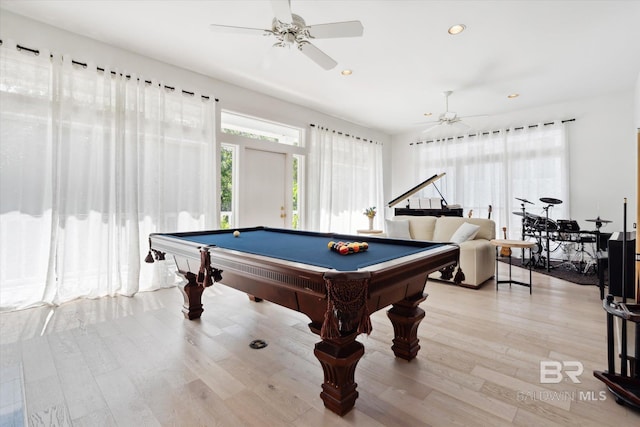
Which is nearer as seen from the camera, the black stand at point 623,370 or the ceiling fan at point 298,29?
the black stand at point 623,370

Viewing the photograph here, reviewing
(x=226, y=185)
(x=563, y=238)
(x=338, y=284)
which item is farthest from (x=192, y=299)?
(x=563, y=238)

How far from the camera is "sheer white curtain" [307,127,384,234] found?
221 inches

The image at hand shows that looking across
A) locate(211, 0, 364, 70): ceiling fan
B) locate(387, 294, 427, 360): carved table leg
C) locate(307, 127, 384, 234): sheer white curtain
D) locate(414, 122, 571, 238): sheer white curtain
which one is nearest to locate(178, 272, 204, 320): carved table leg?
locate(387, 294, 427, 360): carved table leg

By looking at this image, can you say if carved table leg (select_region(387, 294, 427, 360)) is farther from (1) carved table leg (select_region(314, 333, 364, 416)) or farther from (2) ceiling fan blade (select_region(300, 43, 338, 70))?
(2) ceiling fan blade (select_region(300, 43, 338, 70))

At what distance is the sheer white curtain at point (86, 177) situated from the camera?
2.80 metres

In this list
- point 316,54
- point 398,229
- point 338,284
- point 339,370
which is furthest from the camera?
point 398,229

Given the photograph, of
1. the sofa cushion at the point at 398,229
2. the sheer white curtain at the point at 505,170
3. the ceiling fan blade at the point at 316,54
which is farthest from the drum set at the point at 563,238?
the ceiling fan blade at the point at 316,54

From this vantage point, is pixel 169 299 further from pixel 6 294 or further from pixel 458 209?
pixel 458 209

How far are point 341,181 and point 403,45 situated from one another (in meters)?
3.13

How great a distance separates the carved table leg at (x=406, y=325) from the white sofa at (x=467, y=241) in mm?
1278

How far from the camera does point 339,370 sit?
1463 millimetres

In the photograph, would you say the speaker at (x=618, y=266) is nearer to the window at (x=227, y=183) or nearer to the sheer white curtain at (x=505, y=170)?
the sheer white curtain at (x=505, y=170)

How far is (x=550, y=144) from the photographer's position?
553 cm

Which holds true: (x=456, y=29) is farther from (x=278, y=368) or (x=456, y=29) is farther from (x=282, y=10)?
(x=278, y=368)
